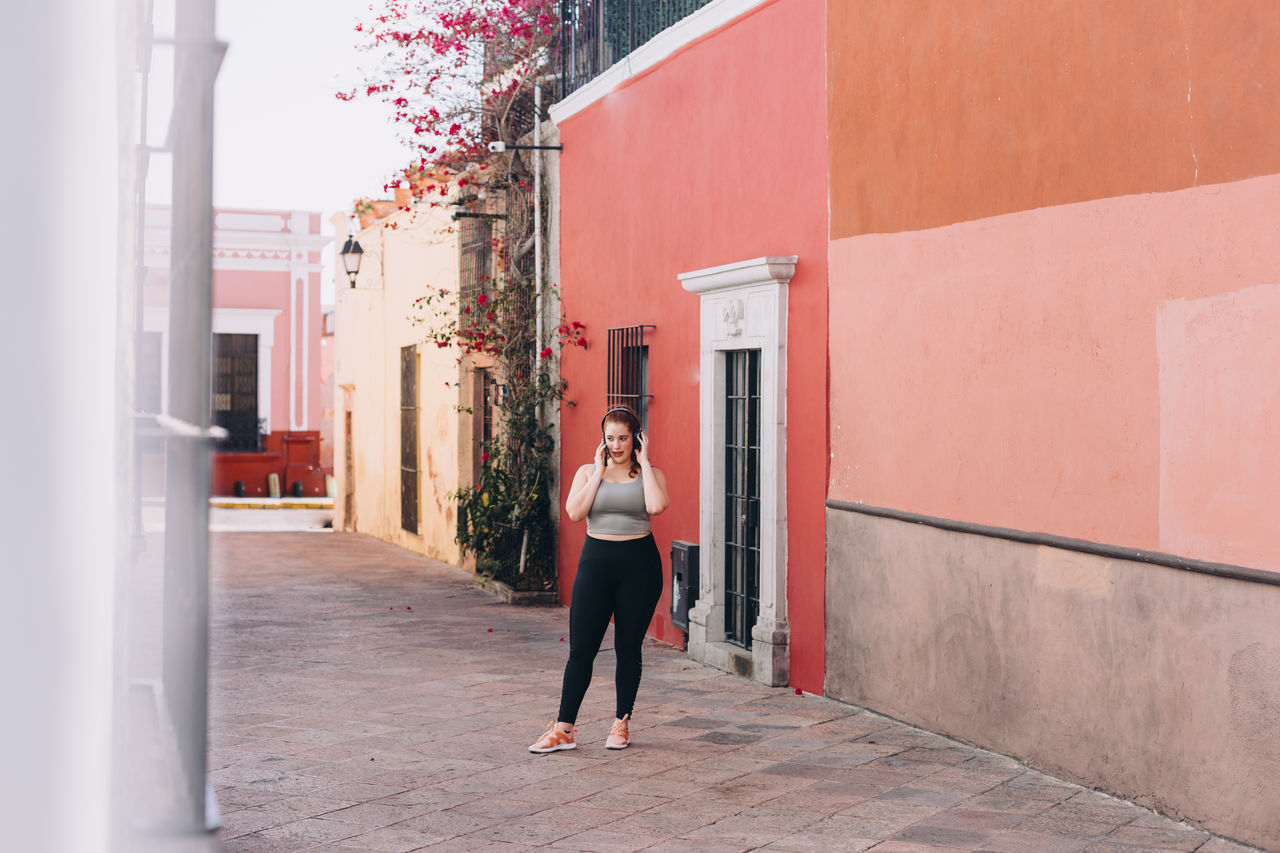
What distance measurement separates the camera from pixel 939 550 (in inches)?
276

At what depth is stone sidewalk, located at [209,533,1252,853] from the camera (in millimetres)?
5234

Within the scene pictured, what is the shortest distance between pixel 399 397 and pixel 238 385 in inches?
613

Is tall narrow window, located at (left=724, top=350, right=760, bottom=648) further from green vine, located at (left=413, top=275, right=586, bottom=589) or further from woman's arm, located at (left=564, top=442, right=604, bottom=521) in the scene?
green vine, located at (left=413, top=275, right=586, bottom=589)

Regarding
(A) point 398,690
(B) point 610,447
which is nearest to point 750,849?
(B) point 610,447

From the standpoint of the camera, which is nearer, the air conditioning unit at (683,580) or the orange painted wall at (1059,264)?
Answer: the orange painted wall at (1059,264)

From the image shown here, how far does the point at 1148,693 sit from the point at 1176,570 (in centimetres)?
52

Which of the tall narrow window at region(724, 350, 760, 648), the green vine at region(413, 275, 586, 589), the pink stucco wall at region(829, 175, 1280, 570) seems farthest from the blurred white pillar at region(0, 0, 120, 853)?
the green vine at region(413, 275, 586, 589)

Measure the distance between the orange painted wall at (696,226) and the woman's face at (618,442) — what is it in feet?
5.87

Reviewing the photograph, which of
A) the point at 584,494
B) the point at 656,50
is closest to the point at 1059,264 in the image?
the point at 584,494

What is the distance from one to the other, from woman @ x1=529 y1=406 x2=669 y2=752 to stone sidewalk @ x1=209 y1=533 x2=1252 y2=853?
0.32 m

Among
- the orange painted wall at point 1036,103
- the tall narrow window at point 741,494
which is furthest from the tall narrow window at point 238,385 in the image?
the orange painted wall at point 1036,103

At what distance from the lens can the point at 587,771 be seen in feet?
20.7

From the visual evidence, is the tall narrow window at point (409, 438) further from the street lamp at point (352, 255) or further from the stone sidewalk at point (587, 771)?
the stone sidewalk at point (587, 771)

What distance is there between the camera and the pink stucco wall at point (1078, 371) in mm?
5105
